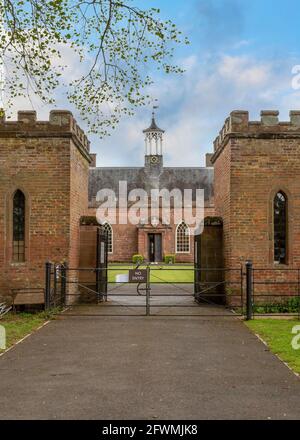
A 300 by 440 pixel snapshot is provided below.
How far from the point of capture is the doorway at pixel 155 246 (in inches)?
1881

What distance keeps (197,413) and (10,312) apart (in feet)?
34.1

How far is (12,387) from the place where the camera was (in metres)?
7.00

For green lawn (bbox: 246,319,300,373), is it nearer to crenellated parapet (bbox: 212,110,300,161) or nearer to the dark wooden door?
crenellated parapet (bbox: 212,110,300,161)

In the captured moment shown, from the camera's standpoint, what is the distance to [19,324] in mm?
12602

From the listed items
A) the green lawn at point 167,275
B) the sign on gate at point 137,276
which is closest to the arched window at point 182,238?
the green lawn at point 167,275

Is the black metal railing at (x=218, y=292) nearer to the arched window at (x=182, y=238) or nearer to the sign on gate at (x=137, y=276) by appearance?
the sign on gate at (x=137, y=276)

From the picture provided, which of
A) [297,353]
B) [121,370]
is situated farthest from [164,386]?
[297,353]

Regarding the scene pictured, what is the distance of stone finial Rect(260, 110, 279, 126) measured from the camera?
16.2 meters

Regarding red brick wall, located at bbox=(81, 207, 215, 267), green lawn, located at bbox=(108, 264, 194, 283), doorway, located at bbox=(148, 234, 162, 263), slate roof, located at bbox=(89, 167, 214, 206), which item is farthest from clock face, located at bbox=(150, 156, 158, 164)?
green lawn, located at bbox=(108, 264, 194, 283)

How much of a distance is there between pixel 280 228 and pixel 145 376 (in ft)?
32.0

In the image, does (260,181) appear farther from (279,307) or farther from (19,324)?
(19,324)

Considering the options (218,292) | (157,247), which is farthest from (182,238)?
(218,292)

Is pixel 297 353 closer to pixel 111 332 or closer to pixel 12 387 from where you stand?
pixel 111 332

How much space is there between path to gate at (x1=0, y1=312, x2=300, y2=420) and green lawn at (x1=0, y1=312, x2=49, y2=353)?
315 millimetres
